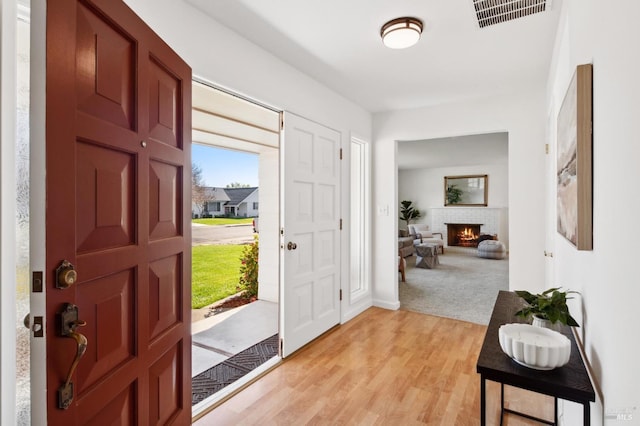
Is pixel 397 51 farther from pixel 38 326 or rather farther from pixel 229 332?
pixel 229 332

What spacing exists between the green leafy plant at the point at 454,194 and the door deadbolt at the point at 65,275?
9893 millimetres

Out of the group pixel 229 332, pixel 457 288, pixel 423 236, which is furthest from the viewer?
pixel 423 236

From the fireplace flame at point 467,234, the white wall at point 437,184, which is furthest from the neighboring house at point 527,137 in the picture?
the fireplace flame at point 467,234

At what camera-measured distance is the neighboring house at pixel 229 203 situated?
4.20 metres

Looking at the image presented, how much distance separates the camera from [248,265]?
15.4 feet

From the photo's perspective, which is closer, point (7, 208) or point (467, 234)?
point (7, 208)

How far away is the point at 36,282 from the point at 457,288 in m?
5.13

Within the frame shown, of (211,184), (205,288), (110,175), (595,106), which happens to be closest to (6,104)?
(110,175)

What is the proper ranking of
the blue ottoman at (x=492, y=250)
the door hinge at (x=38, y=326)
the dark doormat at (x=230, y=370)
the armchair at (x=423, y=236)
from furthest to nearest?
the armchair at (x=423, y=236)
the blue ottoman at (x=492, y=250)
the dark doormat at (x=230, y=370)
the door hinge at (x=38, y=326)

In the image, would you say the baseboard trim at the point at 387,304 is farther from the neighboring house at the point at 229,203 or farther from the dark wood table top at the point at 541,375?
the dark wood table top at the point at 541,375

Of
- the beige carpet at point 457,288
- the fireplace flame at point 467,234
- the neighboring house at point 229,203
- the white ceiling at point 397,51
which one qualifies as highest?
the white ceiling at point 397,51

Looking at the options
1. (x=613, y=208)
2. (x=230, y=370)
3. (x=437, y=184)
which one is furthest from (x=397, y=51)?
(x=437, y=184)

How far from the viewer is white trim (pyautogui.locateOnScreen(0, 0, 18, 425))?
0.75 meters

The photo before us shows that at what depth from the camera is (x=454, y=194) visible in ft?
31.4
